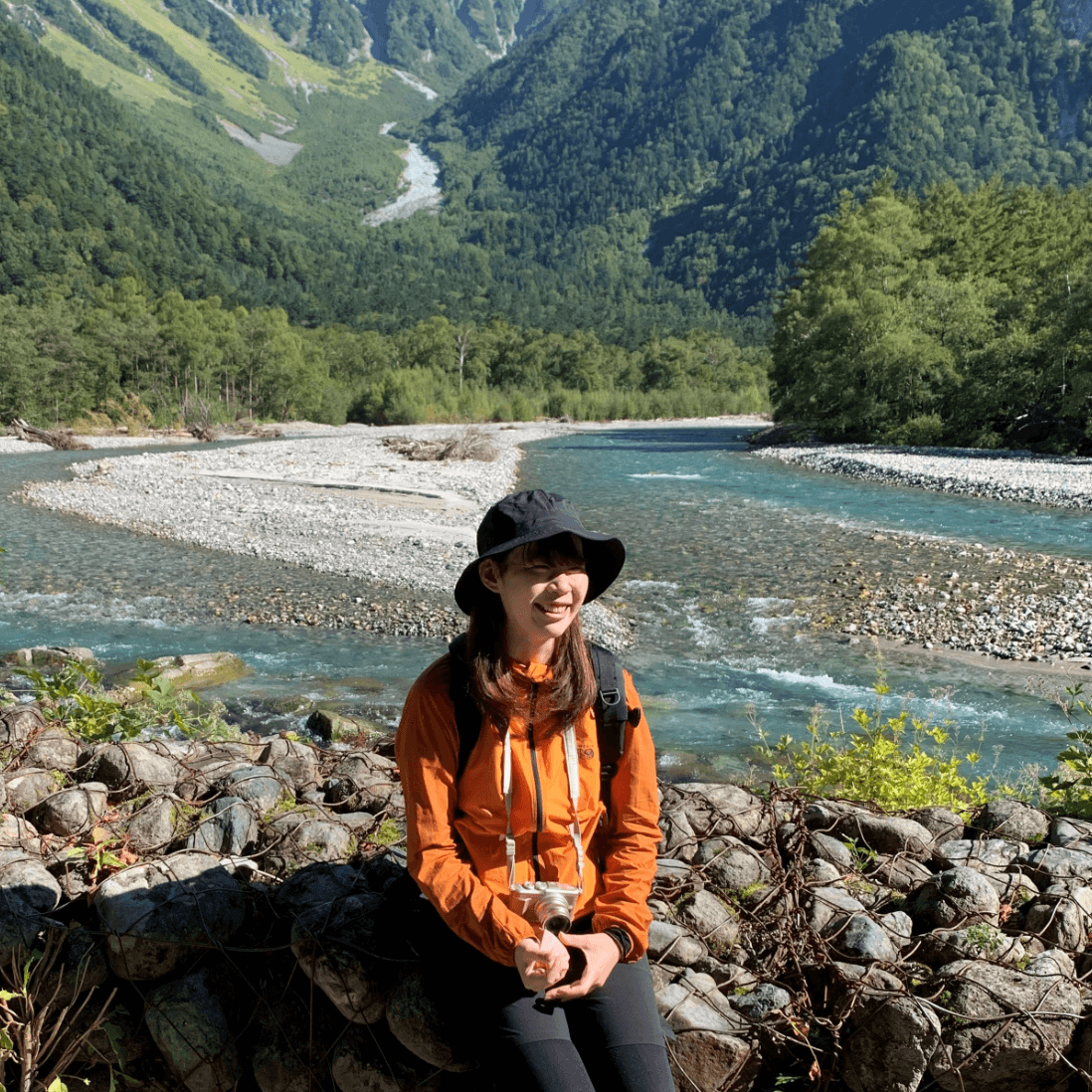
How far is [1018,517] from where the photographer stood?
65.3 ft

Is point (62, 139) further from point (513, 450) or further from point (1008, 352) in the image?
point (1008, 352)

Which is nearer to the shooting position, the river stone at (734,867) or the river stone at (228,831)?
the river stone at (734,867)

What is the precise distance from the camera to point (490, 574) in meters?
2.67

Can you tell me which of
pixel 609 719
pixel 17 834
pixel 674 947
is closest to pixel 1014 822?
pixel 674 947

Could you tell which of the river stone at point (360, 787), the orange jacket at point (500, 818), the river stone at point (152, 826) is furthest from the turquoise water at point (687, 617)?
the orange jacket at point (500, 818)

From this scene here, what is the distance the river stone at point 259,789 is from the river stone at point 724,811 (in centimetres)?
185

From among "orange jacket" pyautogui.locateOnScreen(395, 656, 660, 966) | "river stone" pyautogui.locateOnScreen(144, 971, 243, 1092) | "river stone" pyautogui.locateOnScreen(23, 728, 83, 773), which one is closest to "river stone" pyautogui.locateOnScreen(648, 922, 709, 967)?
"orange jacket" pyautogui.locateOnScreen(395, 656, 660, 966)

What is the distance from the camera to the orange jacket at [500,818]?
97.3 inches

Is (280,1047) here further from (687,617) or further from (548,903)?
(687,617)

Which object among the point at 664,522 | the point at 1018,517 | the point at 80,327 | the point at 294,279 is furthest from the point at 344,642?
the point at 294,279

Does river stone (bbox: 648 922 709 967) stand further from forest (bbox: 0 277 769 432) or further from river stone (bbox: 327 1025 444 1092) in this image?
forest (bbox: 0 277 769 432)

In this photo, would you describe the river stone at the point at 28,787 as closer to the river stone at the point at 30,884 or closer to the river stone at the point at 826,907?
the river stone at the point at 30,884

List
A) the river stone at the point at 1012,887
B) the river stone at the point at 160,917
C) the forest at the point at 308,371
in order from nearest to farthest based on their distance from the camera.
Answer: the river stone at the point at 160,917 < the river stone at the point at 1012,887 < the forest at the point at 308,371

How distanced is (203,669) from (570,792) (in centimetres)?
749
